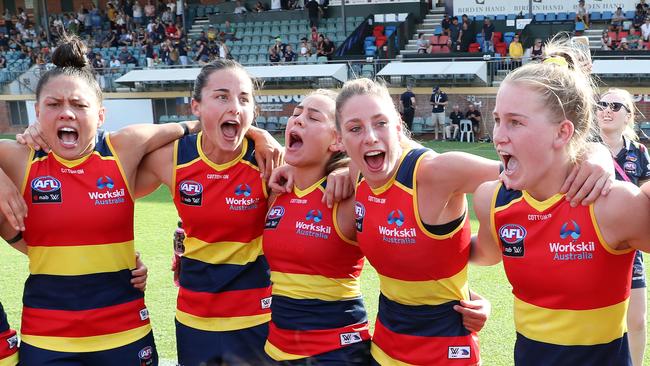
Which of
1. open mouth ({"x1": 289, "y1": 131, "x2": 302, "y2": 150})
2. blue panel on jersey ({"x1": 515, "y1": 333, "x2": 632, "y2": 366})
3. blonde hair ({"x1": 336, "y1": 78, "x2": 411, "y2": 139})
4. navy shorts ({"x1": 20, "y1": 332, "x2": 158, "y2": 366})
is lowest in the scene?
navy shorts ({"x1": 20, "y1": 332, "x2": 158, "y2": 366})

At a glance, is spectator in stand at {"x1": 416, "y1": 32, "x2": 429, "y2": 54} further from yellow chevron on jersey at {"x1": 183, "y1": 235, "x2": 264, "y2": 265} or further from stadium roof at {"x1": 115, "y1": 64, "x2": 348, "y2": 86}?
yellow chevron on jersey at {"x1": 183, "y1": 235, "x2": 264, "y2": 265}

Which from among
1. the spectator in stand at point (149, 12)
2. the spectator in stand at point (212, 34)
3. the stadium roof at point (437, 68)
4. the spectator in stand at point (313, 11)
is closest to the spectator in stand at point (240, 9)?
the spectator in stand at point (212, 34)

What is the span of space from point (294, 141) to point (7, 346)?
1.75m

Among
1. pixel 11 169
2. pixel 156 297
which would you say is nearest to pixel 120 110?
pixel 156 297

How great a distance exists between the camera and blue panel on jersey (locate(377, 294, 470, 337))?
3070mm

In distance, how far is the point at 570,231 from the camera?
257cm

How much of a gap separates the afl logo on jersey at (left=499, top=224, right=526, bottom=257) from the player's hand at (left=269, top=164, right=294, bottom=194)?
1.22 metres

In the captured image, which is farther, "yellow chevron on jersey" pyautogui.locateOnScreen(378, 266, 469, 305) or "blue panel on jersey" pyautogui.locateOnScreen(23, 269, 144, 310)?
"blue panel on jersey" pyautogui.locateOnScreen(23, 269, 144, 310)

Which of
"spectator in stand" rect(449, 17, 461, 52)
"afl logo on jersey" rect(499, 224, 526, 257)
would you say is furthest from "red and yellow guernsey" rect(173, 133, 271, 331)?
"spectator in stand" rect(449, 17, 461, 52)

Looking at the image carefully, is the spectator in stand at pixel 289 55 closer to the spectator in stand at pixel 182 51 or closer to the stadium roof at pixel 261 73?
the stadium roof at pixel 261 73

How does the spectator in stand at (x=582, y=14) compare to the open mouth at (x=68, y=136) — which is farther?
the spectator in stand at (x=582, y=14)

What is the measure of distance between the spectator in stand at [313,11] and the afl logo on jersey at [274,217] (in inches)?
973

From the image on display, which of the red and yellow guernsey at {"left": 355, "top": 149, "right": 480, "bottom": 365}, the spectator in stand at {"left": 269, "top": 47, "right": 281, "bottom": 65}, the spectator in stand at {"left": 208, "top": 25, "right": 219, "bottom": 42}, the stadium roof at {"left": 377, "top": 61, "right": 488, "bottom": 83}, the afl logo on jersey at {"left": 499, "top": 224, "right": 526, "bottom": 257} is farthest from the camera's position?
the spectator in stand at {"left": 208, "top": 25, "right": 219, "bottom": 42}

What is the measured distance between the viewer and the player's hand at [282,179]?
11.8 feet
